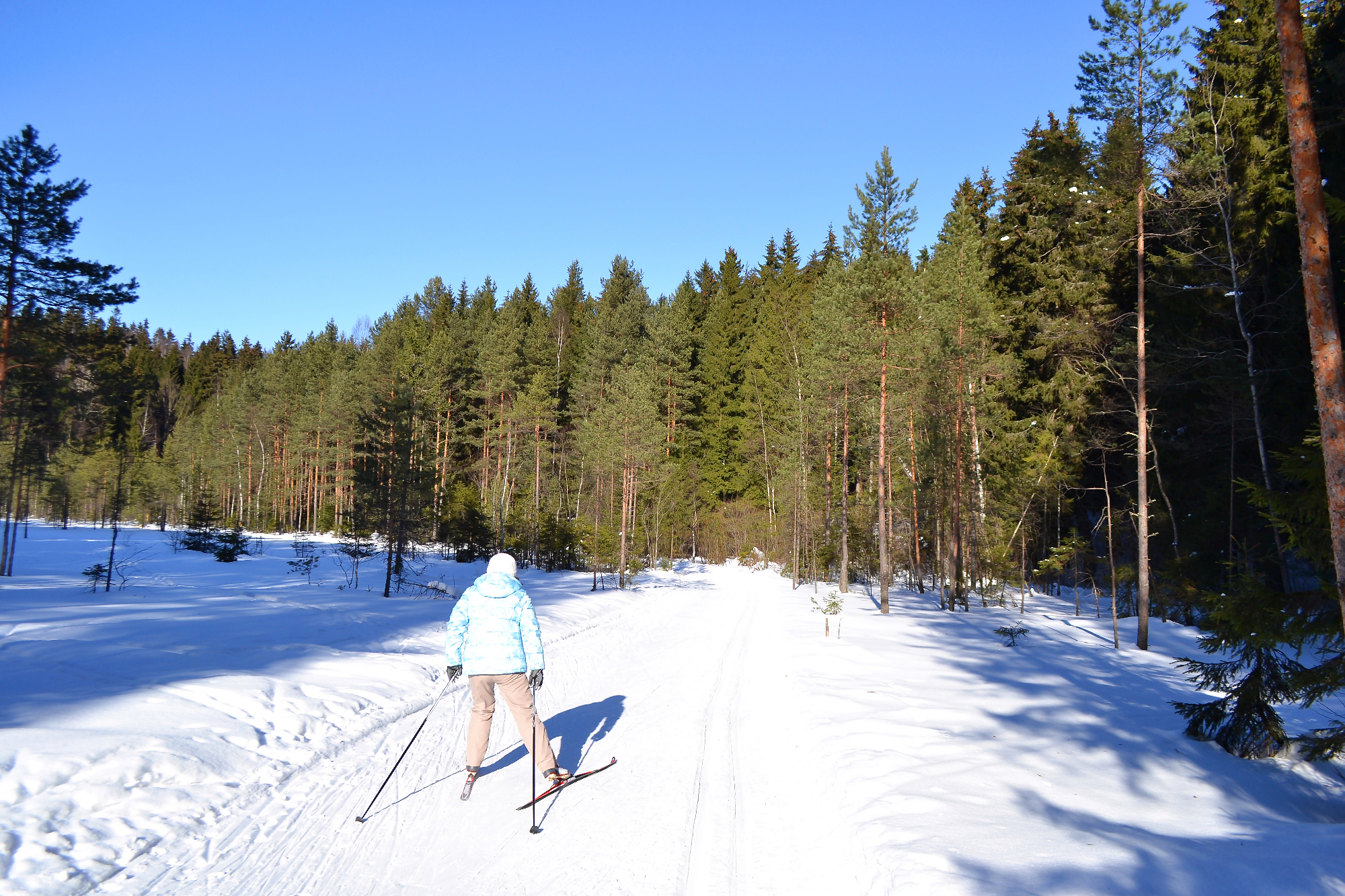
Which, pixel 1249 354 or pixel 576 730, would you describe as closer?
pixel 576 730

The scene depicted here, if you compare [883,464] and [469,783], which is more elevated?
[883,464]

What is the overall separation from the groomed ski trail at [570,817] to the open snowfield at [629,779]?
3 cm

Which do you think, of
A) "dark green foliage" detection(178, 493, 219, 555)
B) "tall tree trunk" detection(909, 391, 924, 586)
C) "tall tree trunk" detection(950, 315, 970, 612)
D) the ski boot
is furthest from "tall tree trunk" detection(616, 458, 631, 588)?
the ski boot

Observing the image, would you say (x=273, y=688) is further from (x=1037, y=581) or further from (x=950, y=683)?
(x=1037, y=581)

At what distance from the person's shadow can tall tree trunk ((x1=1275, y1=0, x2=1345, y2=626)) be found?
22.1ft

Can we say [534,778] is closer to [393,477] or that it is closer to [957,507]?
[957,507]

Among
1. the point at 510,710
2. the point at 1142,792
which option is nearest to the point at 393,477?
the point at 510,710

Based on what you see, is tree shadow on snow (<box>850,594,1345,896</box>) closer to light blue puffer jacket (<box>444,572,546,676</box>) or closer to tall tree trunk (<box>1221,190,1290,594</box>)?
light blue puffer jacket (<box>444,572,546,676</box>)

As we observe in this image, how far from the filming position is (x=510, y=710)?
5.41m

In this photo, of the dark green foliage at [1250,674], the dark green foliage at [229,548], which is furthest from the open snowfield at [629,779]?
the dark green foliage at [229,548]

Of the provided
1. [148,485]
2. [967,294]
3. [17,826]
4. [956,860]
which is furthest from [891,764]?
[148,485]

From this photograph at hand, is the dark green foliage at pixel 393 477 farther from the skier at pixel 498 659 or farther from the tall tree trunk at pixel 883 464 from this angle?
the skier at pixel 498 659

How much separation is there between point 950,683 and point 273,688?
8907mm

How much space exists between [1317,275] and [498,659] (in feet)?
25.4
